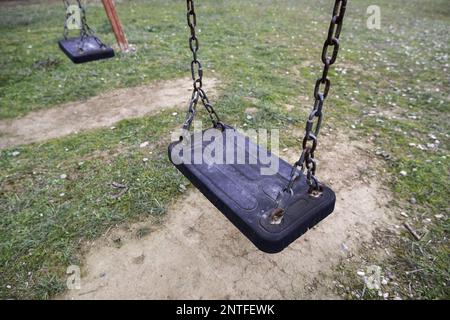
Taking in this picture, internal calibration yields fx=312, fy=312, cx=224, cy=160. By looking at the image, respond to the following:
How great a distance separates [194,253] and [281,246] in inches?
44.7

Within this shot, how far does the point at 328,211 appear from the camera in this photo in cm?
196

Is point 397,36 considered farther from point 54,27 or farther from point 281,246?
point 54,27

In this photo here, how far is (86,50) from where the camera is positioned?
4371 millimetres

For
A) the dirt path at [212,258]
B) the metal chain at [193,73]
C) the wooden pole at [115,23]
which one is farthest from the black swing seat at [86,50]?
the dirt path at [212,258]

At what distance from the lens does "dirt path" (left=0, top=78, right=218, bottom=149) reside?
172 inches

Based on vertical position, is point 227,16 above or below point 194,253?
above

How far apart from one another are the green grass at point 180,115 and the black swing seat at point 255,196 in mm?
926

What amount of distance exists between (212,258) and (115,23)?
18.4 ft

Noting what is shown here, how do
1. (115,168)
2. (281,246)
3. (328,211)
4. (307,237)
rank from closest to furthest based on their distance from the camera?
(281,246) < (328,211) < (307,237) < (115,168)

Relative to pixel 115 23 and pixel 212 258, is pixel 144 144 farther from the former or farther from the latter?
pixel 115 23

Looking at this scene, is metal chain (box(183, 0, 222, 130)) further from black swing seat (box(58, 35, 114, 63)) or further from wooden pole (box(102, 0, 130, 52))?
wooden pole (box(102, 0, 130, 52))

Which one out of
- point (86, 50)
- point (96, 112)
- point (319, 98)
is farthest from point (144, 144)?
point (319, 98)
